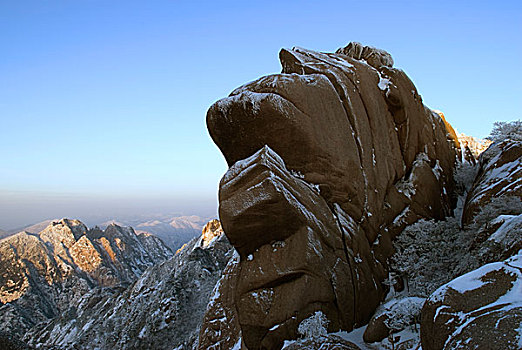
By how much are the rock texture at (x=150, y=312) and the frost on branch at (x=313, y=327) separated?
32.6 meters

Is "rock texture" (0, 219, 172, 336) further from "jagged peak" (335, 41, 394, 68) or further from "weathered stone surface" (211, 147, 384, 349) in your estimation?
"jagged peak" (335, 41, 394, 68)

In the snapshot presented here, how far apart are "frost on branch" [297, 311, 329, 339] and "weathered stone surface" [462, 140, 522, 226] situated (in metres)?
14.2

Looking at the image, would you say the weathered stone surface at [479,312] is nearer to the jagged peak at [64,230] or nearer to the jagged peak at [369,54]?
the jagged peak at [369,54]

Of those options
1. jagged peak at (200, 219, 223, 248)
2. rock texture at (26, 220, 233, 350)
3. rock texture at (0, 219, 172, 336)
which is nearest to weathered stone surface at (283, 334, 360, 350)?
rock texture at (26, 220, 233, 350)

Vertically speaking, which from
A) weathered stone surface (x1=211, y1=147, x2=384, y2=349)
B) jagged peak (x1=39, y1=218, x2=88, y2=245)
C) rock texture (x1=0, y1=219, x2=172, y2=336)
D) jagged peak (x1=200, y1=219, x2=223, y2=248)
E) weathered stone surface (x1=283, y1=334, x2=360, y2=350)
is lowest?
rock texture (x1=0, y1=219, x2=172, y2=336)

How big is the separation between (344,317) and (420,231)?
11266mm

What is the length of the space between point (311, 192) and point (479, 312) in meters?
13.9

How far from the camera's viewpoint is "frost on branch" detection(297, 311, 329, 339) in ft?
63.1

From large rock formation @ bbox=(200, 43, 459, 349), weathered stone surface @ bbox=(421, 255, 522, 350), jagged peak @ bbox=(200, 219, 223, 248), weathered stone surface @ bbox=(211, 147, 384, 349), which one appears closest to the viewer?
weathered stone surface @ bbox=(421, 255, 522, 350)

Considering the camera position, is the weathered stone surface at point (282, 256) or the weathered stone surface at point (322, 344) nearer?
the weathered stone surface at point (322, 344)

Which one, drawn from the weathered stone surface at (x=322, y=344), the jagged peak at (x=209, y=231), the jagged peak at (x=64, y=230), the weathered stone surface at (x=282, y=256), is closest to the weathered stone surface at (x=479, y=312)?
the weathered stone surface at (x=322, y=344)

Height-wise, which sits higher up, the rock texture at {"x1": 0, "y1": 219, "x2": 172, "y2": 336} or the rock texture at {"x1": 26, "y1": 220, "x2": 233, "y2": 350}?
the rock texture at {"x1": 26, "y1": 220, "x2": 233, "y2": 350}

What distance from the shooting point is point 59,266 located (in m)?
138

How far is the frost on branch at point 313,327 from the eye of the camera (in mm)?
19234
